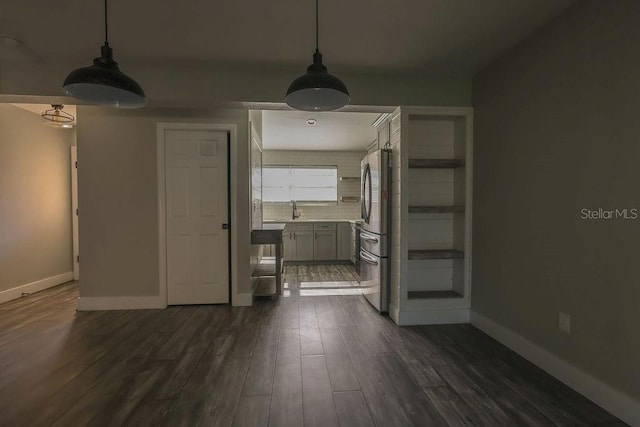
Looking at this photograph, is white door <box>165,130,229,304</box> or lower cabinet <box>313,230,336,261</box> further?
lower cabinet <box>313,230,336,261</box>

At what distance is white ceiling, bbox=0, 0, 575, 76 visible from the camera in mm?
1952

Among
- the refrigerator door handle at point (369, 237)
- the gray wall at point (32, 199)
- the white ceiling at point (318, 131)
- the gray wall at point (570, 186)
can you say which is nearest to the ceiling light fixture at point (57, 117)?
the gray wall at point (32, 199)

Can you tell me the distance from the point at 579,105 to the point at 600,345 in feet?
4.94

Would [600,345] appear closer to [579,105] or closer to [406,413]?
[406,413]

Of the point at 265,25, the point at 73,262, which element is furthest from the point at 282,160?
the point at 265,25

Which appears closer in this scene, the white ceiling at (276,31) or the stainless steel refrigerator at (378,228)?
the white ceiling at (276,31)

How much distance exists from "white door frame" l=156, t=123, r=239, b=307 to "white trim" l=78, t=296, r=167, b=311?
0.10 m

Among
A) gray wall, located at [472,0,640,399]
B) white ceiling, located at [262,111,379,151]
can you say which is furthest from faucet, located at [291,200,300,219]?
gray wall, located at [472,0,640,399]

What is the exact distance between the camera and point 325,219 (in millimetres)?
6836

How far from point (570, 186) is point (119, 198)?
4225 mm

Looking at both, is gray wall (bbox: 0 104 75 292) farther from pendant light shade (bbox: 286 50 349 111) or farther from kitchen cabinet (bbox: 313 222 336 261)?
pendant light shade (bbox: 286 50 349 111)

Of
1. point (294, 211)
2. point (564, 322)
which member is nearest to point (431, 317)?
point (564, 322)

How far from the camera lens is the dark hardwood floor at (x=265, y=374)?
172 cm

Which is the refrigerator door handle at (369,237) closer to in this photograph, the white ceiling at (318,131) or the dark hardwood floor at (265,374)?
the dark hardwood floor at (265,374)
